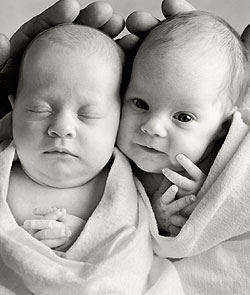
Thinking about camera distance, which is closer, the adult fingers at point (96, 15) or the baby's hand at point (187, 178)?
the baby's hand at point (187, 178)

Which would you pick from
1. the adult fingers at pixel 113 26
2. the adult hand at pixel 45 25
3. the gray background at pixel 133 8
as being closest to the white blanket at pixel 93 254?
the adult hand at pixel 45 25

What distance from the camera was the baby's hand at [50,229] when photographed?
1100 millimetres

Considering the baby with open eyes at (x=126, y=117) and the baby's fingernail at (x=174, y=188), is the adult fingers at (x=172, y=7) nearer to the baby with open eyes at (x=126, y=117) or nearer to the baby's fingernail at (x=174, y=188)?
the baby with open eyes at (x=126, y=117)

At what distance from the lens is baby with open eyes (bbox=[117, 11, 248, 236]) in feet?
3.83

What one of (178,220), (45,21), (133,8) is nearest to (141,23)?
(45,21)

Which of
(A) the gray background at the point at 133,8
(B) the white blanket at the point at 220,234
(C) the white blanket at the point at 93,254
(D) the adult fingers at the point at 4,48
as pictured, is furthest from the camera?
(A) the gray background at the point at 133,8

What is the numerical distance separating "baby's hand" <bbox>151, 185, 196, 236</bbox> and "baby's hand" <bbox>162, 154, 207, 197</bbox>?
0.02m

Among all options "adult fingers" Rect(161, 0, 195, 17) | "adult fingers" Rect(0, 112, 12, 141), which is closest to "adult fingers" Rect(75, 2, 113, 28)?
"adult fingers" Rect(161, 0, 195, 17)

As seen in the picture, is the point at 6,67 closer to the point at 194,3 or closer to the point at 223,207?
the point at 223,207

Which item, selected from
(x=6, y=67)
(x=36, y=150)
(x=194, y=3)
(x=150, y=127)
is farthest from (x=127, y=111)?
(x=194, y=3)

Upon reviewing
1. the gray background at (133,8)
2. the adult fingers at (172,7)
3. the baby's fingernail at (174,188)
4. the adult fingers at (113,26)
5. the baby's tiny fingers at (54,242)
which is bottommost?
the gray background at (133,8)

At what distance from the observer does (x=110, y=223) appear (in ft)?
3.72

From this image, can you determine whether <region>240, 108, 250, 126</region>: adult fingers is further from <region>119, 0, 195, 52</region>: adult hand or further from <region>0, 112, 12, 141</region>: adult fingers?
<region>0, 112, 12, 141</region>: adult fingers

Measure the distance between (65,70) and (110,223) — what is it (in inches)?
11.0
